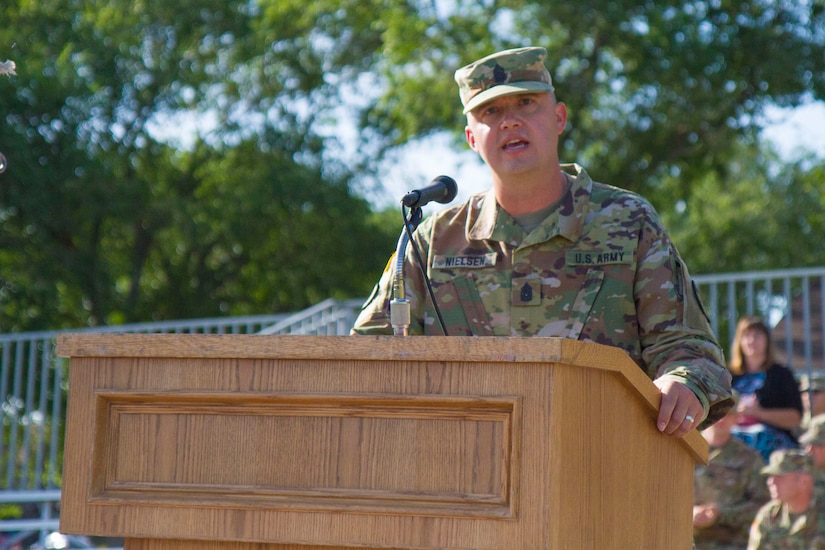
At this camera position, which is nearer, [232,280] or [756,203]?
[232,280]

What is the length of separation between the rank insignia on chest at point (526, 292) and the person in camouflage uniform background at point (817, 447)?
340 centimetres

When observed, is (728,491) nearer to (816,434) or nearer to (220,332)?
(816,434)

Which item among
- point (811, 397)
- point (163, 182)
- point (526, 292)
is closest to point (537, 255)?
point (526, 292)

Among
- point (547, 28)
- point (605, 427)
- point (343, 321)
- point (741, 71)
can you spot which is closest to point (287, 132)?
point (547, 28)

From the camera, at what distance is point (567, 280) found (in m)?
3.02

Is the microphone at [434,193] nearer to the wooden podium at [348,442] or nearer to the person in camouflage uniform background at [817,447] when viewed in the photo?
the wooden podium at [348,442]

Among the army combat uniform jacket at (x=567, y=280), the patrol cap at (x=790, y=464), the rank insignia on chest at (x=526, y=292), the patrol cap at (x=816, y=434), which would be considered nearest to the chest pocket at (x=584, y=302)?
the army combat uniform jacket at (x=567, y=280)

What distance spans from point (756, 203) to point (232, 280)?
1090cm

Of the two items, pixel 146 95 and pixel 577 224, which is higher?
pixel 146 95

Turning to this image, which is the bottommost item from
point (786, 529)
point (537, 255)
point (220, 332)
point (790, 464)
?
point (786, 529)

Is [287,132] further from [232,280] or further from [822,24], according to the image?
[822,24]

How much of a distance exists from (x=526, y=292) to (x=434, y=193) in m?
0.57

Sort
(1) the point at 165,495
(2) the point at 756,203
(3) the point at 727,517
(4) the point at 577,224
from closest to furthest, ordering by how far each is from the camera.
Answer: (1) the point at 165,495 < (4) the point at 577,224 < (3) the point at 727,517 < (2) the point at 756,203

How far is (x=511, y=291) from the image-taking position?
10.1 ft
